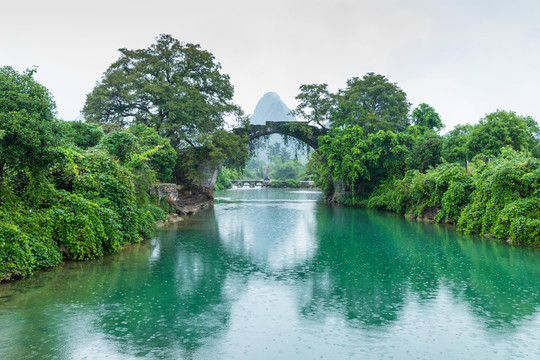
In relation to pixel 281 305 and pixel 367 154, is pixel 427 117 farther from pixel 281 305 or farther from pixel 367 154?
pixel 281 305

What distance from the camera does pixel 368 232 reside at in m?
21.0

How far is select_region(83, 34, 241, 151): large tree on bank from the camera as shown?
3133 centimetres

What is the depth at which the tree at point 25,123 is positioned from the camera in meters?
10.5

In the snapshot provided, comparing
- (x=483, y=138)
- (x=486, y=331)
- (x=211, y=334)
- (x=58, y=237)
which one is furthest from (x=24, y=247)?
(x=483, y=138)

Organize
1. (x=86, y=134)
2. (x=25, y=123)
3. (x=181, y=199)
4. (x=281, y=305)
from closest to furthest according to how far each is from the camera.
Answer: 1. (x=281, y=305)
2. (x=25, y=123)
3. (x=86, y=134)
4. (x=181, y=199)

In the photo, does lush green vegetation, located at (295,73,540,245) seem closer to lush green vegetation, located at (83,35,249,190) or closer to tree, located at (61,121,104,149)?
lush green vegetation, located at (83,35,249,190)

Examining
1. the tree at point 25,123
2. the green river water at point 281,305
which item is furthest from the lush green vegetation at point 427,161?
the tree at point 25,123

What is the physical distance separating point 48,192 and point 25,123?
246 cm

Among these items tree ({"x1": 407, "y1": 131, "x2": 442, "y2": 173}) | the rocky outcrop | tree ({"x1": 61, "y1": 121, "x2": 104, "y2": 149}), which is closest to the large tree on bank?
the rocky outcrop

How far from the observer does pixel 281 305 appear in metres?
9.32

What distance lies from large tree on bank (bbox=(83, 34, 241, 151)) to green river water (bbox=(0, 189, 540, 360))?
16931mm


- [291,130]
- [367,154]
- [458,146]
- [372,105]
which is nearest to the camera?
[458,146]

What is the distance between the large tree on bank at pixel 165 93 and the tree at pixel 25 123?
18.9 meters

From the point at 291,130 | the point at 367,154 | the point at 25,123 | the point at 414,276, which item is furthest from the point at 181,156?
the point at 414,276
